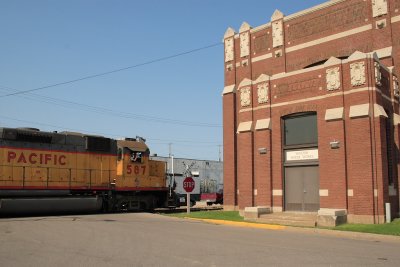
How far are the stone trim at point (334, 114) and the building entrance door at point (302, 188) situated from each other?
107 inches

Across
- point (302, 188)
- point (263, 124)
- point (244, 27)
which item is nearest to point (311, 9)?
point (244, 27)

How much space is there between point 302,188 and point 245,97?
21.1 feet

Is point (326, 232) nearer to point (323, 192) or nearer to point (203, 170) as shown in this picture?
point (323, 192)

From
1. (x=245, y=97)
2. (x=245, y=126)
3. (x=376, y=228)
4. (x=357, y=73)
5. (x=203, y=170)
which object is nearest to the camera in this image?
(x=376, y=228)

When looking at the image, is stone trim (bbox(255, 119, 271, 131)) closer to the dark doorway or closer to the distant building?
the dark doorway

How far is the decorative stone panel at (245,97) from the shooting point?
25219 mm

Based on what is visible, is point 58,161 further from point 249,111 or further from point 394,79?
point 394,79

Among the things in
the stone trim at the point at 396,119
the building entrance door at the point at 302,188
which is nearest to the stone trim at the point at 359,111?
the stone trim at the point at 396,119

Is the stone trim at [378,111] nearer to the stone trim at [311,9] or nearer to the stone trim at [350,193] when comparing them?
the stone trim at [350,193]

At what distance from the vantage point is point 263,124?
23969 millimetres

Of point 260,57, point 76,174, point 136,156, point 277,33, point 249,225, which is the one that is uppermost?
point 277,33

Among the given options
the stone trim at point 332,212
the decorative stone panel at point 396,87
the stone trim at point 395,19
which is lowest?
the stone trim at point 332,212

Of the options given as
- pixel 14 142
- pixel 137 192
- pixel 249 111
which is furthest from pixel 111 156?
pixel 249 111

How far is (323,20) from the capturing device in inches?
986
